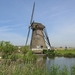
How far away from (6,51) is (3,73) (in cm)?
1975

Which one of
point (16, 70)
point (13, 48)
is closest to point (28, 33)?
point (13, 48)

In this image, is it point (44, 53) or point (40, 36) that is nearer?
point (44, 53)

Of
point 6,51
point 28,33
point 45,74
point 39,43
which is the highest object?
point 28,33

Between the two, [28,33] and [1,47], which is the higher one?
[28,33]

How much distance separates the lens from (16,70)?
7461 mm

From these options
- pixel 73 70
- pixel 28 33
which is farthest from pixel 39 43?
pixel 73 70

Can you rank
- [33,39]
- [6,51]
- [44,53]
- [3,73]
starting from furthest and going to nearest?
1. [33,39]
2. [44,53]
3. [6,51]
4. [3,73]

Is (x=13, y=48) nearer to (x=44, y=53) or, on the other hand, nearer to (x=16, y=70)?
(x=44, y=53)

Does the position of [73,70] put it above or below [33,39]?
below

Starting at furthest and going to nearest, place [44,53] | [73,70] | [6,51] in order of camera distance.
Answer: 1. [44,53]
2. [6,51]
3. [73,70]

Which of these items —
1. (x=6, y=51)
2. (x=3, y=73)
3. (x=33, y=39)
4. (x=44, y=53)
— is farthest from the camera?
(x=33, y=39)

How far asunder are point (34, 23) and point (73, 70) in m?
34.2

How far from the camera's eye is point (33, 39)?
41.4 metres

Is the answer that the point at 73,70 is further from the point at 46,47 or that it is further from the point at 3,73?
the point at 46,47
